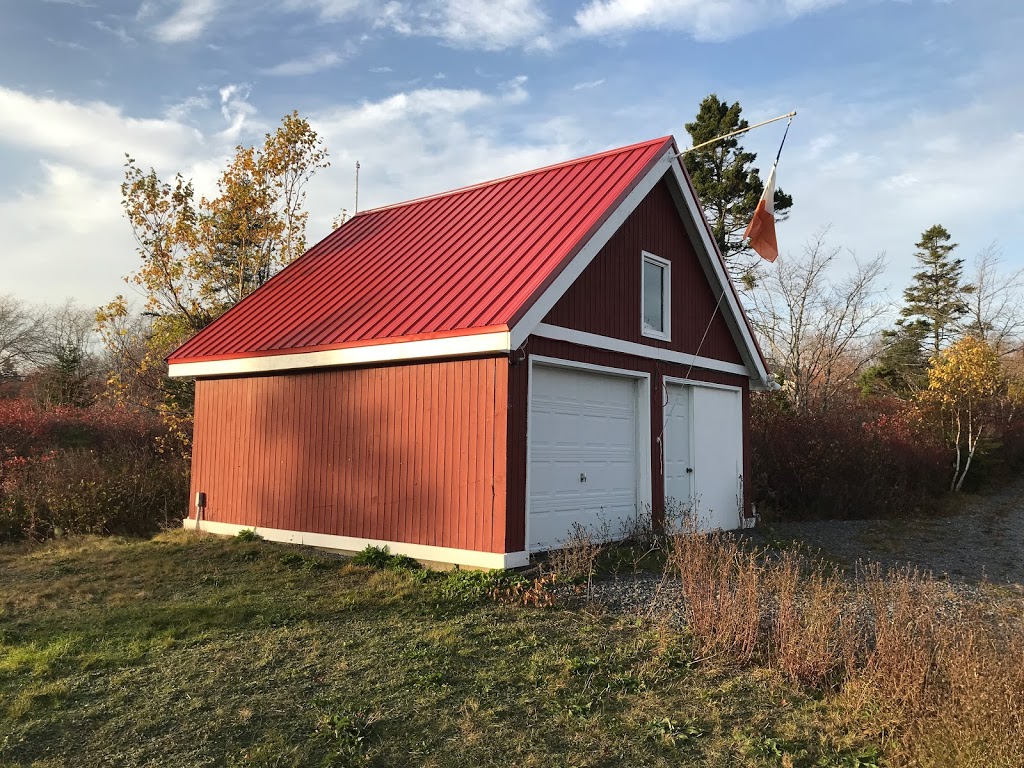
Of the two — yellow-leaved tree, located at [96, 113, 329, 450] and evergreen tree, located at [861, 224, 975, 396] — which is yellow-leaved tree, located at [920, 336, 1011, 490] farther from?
yellow-leaved tree, located at [96, 113, 329, 450]

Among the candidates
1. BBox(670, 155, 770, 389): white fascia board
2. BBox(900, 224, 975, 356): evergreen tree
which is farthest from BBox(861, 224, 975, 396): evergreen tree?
BBox(670, 155, 770, 389): white fascia board

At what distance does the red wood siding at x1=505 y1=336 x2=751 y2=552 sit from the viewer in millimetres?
8148

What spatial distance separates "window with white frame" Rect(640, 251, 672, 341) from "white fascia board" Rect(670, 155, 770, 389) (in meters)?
0.88

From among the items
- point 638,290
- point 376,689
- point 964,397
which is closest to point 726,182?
point 964,397

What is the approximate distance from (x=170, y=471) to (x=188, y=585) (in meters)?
6.73

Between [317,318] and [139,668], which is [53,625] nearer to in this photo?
[139,668]

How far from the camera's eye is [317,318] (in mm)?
10727

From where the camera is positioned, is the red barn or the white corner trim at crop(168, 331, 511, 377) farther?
the red barn

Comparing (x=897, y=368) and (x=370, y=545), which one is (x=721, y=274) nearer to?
(x=370, y=545)

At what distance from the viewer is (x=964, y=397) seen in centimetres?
2005

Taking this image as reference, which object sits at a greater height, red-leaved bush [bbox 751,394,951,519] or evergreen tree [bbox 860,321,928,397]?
evergreen tree [bbox 860,321,928,397]

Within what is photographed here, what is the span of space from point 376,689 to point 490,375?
3.92 meters

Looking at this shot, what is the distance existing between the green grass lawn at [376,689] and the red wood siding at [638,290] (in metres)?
3.97

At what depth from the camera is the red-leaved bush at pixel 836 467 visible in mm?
16516
